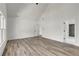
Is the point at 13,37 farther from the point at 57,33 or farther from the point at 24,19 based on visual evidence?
the point at 57,33

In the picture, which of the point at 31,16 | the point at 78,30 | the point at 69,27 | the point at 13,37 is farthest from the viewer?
the point at 31,16

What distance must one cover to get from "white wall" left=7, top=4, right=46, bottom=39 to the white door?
3.66 m

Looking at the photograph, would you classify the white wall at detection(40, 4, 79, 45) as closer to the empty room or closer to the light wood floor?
the empty room

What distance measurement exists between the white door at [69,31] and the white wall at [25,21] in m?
3.66

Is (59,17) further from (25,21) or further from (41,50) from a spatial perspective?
(25,21)

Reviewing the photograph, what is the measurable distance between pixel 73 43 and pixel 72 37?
13.7 inches

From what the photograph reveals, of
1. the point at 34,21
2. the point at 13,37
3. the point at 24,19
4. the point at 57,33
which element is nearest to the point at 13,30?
the point at 13,37

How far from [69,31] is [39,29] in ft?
20.3

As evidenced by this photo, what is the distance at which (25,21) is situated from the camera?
12.3 m

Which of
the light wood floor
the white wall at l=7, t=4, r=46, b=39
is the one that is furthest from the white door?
the white wall at l=7, t=4, r=46, b=39

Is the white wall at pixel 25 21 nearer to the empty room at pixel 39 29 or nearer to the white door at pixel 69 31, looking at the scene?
the empty room at pixel 39 29

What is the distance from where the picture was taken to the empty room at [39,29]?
17.4 feet

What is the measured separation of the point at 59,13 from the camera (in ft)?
27.8

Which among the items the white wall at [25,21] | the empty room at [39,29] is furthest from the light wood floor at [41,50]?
the white wall at [25,21]
